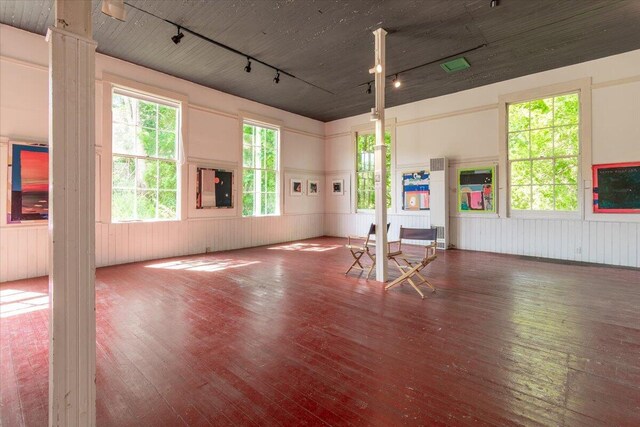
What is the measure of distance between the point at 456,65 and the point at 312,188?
5.54 metres

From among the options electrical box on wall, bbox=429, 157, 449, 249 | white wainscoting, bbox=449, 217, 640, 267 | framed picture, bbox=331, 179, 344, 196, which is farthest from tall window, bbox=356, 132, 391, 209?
white wainscoting, bbox=449, 217, 640, 267

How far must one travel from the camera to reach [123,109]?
6305mm

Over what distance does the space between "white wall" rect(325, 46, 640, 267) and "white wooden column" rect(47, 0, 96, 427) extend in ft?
25.9

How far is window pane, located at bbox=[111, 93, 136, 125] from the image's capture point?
20.3 feet

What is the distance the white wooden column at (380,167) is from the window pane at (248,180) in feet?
14.9

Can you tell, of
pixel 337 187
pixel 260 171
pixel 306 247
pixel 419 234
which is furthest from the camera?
pixel 337 187

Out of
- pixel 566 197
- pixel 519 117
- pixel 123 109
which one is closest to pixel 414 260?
pixel 566 197

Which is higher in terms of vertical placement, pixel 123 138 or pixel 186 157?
pixel 123 138

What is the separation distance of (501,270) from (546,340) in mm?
3005

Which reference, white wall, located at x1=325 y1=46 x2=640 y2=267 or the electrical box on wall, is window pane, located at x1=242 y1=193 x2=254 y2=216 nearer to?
white wall, located at x1=325 y1=46 x2=640 y2=267

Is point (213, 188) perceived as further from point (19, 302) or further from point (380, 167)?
point (380, 167)

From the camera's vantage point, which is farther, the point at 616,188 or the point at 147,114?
the point at 147,114

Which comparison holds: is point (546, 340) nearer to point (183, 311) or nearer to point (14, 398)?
point (183, 311)

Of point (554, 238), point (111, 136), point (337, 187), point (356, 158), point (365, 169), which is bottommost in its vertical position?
point (554, 238)
